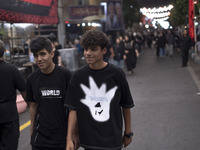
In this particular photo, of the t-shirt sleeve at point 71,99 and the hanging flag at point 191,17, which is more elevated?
the hanging flag at point 191,17

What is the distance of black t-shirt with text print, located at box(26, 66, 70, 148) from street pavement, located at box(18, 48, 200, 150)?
7.66ft

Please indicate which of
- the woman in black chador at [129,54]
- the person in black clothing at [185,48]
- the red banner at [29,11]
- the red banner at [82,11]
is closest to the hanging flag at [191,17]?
the person in black clothing at [185,48]

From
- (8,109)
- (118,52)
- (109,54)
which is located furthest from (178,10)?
(8,109)

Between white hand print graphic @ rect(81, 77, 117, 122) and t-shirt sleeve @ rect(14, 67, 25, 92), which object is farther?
t-shirt sleeve @ rect(14, 67, 25, 92)

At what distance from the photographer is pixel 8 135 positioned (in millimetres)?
3818

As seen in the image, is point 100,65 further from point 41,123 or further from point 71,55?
point 71,55

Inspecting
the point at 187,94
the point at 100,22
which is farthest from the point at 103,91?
the point at 100,22

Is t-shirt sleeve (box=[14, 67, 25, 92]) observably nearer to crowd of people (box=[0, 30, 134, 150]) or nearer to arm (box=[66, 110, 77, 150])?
crowd of people (box=[0, 30, 134, 150])

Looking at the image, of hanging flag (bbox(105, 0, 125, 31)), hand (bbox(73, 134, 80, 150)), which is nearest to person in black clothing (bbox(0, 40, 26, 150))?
hand (bbox(73, 134, 80, 150))

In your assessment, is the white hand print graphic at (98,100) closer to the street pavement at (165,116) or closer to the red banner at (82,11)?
the street pavement at (165,116)

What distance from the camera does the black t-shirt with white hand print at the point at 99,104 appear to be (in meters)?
2.91

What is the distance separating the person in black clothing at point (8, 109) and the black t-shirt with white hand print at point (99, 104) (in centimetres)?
112

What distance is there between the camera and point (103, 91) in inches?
116

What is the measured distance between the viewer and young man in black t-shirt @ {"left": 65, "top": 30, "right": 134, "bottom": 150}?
2900 millimetres
